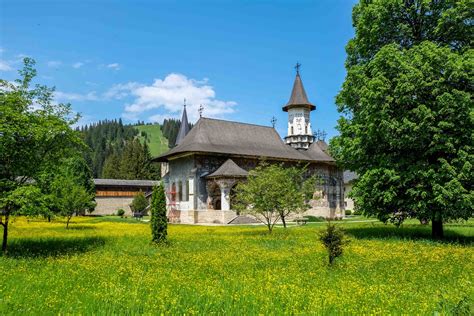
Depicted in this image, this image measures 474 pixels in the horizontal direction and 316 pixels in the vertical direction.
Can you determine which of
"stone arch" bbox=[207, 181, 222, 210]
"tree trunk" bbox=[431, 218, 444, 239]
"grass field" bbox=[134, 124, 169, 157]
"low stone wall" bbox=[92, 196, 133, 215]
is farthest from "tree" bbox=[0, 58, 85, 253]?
"grass field" bbox=[134, 124, 169, 157]

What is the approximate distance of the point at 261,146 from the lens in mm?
43594

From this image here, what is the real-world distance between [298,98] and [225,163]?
1988 cm

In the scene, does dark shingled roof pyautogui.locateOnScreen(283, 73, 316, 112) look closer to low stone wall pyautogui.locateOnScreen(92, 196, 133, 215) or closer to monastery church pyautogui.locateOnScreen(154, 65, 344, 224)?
monastery church pyautogui.locateOnScreen(154, 65, 344, 224)

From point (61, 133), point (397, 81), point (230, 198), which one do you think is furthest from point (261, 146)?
point (61, 133)

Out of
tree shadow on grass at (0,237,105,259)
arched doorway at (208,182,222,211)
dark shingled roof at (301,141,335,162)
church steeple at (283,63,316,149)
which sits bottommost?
tree shadow on grass at (0,237,105,259)

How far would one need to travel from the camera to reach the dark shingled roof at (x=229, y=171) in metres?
35.0

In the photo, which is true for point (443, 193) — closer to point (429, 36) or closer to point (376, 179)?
point (376, 179)

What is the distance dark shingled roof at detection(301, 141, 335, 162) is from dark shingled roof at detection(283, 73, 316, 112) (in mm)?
5543

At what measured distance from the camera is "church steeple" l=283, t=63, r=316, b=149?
5188 cm

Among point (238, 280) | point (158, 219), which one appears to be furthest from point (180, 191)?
point (238, 280)

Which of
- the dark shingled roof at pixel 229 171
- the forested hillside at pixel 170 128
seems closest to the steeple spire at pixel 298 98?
the dark shingled roof at pixel 229 171

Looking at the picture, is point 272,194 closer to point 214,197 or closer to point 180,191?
point 214,197

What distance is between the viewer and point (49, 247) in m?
16.1

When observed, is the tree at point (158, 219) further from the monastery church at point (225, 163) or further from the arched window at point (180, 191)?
the arched window at point (180, 191)
